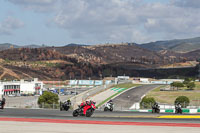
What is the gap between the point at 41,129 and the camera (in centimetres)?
2806

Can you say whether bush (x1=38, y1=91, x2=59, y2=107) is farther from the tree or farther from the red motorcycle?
the red motorcycle

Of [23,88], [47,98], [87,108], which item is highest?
[23,88]

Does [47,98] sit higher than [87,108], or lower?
higher

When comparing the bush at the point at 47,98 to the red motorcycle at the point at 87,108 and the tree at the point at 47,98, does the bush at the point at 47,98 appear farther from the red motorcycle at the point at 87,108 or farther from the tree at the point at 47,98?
the red motorcycle at the point at 87,108

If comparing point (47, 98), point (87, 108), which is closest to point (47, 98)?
point (47, 98)

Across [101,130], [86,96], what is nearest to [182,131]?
[101,130]

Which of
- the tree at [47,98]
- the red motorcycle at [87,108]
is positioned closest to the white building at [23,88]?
the tree at [47,98]

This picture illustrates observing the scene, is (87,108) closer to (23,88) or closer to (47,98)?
(47,98)

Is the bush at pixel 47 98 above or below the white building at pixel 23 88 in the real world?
below

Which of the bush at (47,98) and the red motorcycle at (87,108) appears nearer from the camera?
the red motorcycle at (87,108)

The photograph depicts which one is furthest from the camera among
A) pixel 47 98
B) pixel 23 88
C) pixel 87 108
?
pixel 23 88

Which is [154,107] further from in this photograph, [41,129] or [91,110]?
[41,129]

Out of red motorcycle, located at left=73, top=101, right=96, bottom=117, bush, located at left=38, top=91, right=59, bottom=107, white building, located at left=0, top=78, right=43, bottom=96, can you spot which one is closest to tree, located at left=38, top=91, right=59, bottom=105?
bush, located at left=38, top=91, right=59, bottom=107

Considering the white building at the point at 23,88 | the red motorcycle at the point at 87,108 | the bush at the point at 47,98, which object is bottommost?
the red motorcycle at the point at 87,108
